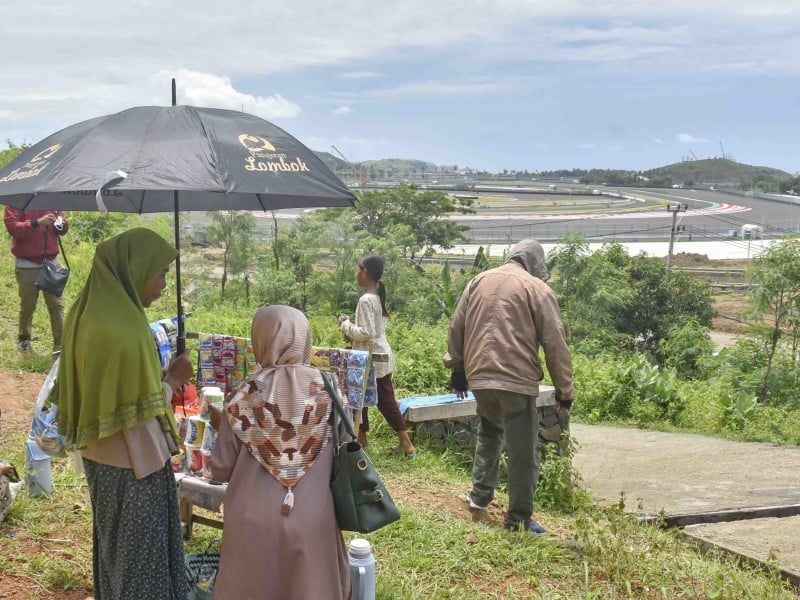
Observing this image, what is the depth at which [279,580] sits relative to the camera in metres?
2.61

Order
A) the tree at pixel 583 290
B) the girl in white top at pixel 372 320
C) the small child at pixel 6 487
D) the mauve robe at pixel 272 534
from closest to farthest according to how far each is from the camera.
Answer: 1. the mauve robe at pixel 272 534
2. the small child at pixel 6 487
3. the girl in white top at pixel 372 320
4. the tree at pixel 583 290

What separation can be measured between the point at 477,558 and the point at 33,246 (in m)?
5.49

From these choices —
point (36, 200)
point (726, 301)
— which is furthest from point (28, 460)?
point (726, 301)

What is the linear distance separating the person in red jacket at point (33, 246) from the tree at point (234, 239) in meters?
9.30

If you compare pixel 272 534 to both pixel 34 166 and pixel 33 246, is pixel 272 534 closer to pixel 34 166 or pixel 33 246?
pixel 34 166

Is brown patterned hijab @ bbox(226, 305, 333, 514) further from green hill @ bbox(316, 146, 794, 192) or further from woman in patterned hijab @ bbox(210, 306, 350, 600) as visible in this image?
green hill @ bbox(316, 146, 794, 192)

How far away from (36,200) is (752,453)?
25.5 feet

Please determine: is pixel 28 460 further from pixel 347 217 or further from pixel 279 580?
pixel 347 217

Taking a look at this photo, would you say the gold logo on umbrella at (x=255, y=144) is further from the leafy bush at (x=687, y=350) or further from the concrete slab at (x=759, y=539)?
the leafy bush at (x=687, y=350)

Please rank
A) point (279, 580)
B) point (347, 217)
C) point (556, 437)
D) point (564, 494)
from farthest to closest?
point (347, 217)
point (556, 437)
point (564, 494)
point (279, 580)

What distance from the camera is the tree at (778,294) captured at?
15.6 meters

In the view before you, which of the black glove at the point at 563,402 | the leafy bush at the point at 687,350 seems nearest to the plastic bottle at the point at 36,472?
the black glove at the point at 563,402

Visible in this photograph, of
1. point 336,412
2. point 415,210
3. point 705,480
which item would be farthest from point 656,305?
point 336,412

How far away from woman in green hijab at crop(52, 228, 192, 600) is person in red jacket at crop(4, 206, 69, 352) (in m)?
4.69
